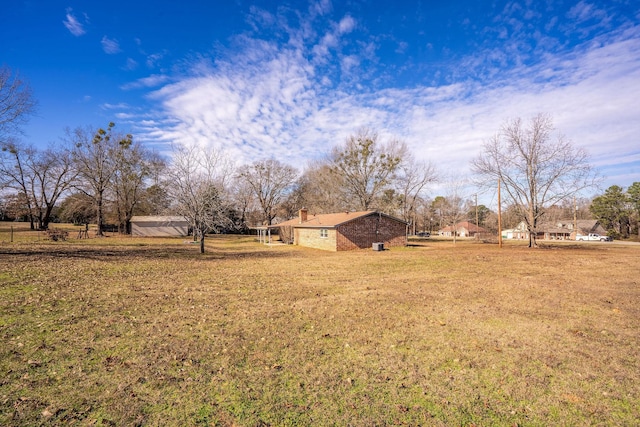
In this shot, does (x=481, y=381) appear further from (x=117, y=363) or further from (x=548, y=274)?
(x=548, y=274)

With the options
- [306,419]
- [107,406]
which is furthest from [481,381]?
[107,406]

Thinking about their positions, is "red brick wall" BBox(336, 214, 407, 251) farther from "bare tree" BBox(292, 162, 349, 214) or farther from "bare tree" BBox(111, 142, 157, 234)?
"bare tree" BBox(111, 142, 157, 234)

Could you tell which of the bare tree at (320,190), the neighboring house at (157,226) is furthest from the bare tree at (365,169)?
the neighboring house at (157,226)

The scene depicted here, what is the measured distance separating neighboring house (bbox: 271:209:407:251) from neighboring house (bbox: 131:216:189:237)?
2629cm

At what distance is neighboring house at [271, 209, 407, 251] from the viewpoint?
1100 inches

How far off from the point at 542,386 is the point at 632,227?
7907cm

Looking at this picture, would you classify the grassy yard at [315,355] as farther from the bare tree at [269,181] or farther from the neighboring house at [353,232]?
the bare tree at [269,181]

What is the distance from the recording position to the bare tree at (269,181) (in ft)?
179

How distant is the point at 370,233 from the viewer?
3009cm

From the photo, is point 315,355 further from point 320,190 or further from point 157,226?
point 157,226

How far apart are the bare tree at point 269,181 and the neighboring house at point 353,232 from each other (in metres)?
A: 22.2

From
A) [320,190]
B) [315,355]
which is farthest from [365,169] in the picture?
[315,355]

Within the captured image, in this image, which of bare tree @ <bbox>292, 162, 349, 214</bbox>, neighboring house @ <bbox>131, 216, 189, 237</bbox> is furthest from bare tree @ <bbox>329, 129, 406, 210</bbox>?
neighboring house @ <bbox>131, 216, 189, 237</bbox>

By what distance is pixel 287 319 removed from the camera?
7297 mm
